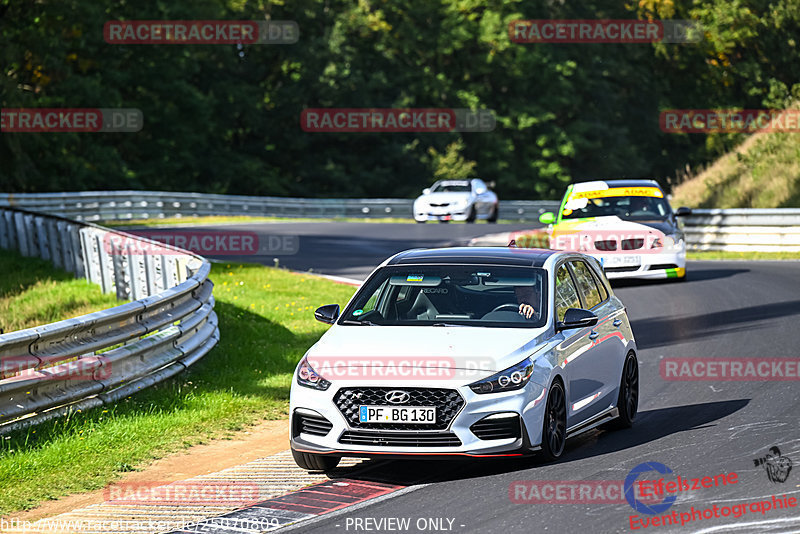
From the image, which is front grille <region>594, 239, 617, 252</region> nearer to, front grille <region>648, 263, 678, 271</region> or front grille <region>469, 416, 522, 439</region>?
front grille <region>648, 263, 678, 271</region>

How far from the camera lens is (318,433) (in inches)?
334

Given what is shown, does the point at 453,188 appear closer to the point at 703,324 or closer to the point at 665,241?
the point at 665,241

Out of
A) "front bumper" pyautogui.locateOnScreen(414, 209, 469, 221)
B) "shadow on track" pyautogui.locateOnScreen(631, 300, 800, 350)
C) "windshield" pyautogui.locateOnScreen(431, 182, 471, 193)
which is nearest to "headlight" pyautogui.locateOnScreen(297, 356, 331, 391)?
"shadow on track" pyautogui.locateOnScreen(631, 300, 800, 350)

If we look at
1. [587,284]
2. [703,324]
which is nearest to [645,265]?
[703,324]

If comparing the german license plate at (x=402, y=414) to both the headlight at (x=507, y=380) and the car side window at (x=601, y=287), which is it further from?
the car side window at (x=601, y=287)

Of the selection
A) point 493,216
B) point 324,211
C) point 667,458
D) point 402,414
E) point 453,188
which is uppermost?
point 402,414

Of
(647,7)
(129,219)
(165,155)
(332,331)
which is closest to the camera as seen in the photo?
(332,331)

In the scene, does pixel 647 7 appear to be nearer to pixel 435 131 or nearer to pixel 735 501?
pixel 435 131

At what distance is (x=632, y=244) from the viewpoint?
70.6 ft

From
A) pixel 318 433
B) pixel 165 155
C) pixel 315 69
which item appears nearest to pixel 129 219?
pixel 165 155

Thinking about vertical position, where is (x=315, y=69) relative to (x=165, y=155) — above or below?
above

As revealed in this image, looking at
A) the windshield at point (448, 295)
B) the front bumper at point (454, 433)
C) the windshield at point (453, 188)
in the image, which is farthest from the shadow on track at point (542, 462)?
the windshield at point (453, 188)

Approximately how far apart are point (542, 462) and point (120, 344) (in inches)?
265

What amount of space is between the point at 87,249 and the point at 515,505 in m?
→ 15.6
